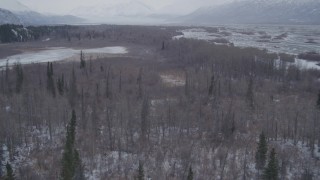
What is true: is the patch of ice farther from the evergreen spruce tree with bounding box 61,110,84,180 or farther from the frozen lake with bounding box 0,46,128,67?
the evergreen spruce tree with bounding box 61,110,84,180

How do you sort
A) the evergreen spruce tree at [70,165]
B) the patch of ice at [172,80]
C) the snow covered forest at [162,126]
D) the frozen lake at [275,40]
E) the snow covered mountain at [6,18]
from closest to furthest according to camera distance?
the evergreen spruce tree at [70,165]
the snow covered forest at [162,126]
the patch of ice at [172,80]
the frozen lake at [275,40]
the snow covered mountain at [6,18]

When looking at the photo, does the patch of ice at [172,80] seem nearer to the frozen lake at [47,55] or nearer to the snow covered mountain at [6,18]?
the frozen lake at [47,55]

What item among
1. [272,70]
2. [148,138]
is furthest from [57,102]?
[272,70]

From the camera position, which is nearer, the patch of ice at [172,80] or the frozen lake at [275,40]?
the patch of ice at [172,80]

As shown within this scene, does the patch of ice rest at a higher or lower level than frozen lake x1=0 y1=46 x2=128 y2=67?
lower

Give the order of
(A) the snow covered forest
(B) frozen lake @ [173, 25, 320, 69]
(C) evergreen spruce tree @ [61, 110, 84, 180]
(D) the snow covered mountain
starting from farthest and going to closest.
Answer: (D) the snow covered mountain < (B) frozen lake @ [173, 25, 320, 69] < (A) the snow covered forest < (C) evergreen spruce tree @ [61, 110, 84, 180]

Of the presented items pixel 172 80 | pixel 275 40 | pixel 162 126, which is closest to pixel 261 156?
pixel 162 126

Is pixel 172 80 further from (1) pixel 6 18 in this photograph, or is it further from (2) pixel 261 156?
(1) pixel 6 18

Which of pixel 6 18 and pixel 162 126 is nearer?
pixel 162 126

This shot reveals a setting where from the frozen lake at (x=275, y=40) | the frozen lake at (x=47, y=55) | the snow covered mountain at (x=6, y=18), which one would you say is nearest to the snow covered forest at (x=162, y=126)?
the frozen lake at (x=47, y=55)

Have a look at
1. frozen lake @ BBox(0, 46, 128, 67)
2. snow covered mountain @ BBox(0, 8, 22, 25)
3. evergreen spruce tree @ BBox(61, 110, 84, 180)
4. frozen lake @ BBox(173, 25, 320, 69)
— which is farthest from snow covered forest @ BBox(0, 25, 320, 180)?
snow covered mountain @ BBox(0, 8, 22, 25)
